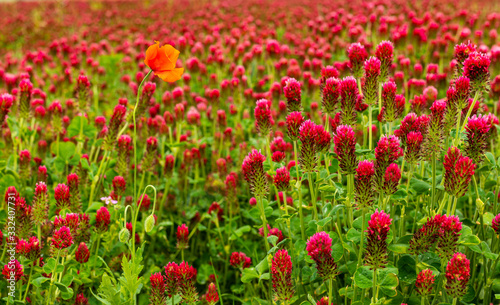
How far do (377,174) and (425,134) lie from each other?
0.36 meters

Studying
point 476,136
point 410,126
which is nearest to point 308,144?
point 410,126

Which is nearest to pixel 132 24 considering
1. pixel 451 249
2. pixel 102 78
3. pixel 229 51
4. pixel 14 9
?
pixel 102 78

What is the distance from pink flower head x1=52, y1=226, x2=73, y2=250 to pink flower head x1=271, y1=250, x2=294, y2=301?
87 centimetres

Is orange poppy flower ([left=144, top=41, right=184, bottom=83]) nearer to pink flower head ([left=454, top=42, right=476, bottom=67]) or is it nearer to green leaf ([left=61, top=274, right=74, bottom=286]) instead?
green leaf ([left=61, top=274, right=74, bottom=286])

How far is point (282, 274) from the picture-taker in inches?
71.1

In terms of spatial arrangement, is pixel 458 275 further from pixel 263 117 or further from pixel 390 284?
pixel 263 117

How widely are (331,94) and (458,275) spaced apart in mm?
901

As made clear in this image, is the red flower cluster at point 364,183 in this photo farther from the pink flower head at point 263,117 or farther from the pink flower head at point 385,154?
the pink flower head at point 263,117

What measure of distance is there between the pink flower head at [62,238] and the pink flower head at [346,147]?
1170mm

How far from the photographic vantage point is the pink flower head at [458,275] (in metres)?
1.65

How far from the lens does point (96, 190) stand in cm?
295

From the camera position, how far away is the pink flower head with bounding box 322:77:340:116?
6.88 ft

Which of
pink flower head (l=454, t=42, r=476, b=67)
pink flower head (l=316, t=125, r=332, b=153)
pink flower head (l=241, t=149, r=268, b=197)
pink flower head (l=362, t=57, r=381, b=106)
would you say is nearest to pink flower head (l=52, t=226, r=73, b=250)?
pink flower head (l=241, t=149, r=268, b=197)

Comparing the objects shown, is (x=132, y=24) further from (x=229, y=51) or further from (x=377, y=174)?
(x=377, y=174)
